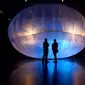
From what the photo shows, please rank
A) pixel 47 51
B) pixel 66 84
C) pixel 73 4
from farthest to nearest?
pixel 73 4 → pixel 47 51 → pixel 66 84

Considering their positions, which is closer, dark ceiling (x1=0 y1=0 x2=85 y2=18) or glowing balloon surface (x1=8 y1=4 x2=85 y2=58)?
Answer: glowing balloon surface (x1=8 y1=4 x2=85 y2=58)

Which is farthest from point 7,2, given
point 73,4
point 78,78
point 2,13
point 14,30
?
point 78,78

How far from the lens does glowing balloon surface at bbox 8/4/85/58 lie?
20.6 metres


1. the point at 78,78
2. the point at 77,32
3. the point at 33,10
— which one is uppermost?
the point at 33,10

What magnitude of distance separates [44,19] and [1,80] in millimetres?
9047

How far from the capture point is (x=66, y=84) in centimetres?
1125

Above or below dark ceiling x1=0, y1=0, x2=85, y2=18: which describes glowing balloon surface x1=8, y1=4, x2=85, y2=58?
below

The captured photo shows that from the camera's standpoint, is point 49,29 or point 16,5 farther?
point 16,5

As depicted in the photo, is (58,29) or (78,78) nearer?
(78,78)

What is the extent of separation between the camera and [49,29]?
67.6ft

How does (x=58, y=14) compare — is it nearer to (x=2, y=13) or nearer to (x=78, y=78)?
(x=78, y=78)

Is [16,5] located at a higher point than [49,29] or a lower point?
higher

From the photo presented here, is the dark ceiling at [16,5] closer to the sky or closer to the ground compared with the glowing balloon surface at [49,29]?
closer to the sky

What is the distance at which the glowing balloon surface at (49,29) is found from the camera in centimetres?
2062
